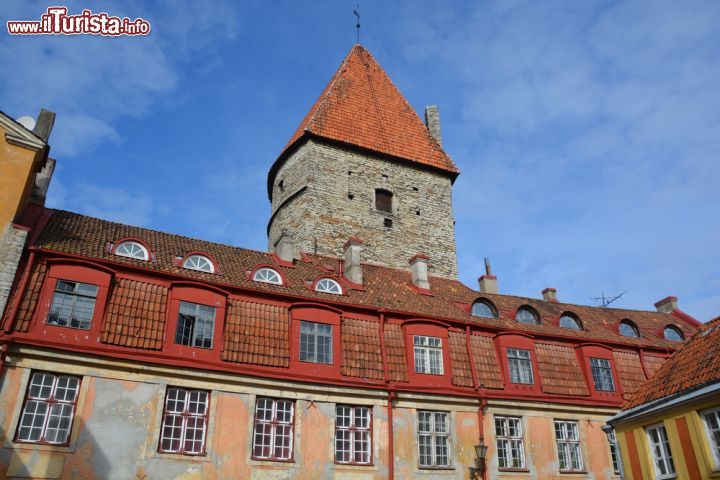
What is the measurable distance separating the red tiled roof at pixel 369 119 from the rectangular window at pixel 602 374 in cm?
1329

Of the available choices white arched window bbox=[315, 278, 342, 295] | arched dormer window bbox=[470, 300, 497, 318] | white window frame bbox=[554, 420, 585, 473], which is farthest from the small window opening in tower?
white window frame bbox=[554, 420, 585, 473]

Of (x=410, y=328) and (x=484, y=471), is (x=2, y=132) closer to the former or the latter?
(x=410, y=328)

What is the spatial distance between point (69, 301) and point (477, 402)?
12.1 m

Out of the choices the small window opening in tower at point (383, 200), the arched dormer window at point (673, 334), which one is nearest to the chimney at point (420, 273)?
the small window opening in tower at point (383, 200)

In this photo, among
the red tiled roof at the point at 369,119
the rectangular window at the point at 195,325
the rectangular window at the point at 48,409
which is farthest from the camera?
the red tiled roof at the point at 369,119

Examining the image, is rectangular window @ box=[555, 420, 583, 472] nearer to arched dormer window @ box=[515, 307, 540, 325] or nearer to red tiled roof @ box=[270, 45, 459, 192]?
arched dormer window @ box=[515, 307, 540, 325]

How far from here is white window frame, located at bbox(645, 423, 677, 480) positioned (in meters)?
15.4

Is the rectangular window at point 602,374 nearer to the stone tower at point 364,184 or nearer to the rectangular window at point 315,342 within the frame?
the stone tower at point 364,184

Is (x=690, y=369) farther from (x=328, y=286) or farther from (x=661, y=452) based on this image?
(x=328, y=286)

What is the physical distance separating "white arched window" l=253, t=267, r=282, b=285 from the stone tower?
289 inches

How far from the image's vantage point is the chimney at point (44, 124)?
1930 centimetres

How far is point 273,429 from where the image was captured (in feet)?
54.7

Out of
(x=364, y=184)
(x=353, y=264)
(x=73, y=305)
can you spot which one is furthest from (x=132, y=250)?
(x=364, y=184)

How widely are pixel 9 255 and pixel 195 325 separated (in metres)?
4.89
